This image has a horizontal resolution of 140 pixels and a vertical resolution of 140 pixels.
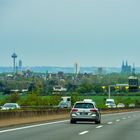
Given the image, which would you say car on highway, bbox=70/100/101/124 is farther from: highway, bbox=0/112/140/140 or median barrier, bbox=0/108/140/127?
highway, bbox=0/112/140/140

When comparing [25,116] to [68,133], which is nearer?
[68,133]

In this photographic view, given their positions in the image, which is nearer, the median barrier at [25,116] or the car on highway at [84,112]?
the median barrier at [25,116]

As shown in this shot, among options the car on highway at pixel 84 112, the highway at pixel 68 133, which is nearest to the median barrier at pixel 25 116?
the highway at pixel 68 133

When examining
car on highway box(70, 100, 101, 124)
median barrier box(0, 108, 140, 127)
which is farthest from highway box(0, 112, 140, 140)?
car on highway box(70, 100, 101, 124)

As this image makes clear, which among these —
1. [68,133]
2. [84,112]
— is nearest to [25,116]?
[84,112]

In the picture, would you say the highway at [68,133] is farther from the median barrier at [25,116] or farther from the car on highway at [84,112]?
the car on highway at [84,112]

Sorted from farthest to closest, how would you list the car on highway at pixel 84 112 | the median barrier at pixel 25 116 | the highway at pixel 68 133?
the car on highway at pixel 84 112
the median barrier at pixel 25 116
the highway at pixel 68 133

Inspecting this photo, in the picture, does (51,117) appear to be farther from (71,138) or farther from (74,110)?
(71,138)

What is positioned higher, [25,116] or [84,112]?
[84,112]

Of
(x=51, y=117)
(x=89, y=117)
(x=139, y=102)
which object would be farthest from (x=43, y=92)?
(x=89, y=117)

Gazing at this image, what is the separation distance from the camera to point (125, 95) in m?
192

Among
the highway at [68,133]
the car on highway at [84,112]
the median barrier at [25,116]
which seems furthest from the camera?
the car on highway at [84,112]

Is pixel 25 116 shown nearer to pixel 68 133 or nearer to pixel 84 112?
pixel 84 112

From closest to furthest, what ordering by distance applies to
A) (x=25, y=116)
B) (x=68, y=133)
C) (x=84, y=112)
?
(x=68, y=133) → (x=84, y=112) → (x=25, y=116)
